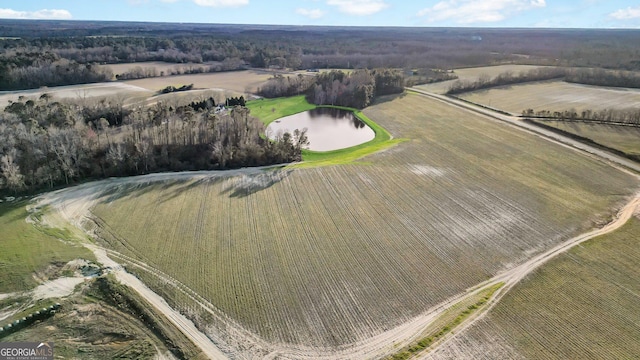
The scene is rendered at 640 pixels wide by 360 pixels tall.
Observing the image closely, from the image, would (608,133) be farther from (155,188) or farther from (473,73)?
(155,188)

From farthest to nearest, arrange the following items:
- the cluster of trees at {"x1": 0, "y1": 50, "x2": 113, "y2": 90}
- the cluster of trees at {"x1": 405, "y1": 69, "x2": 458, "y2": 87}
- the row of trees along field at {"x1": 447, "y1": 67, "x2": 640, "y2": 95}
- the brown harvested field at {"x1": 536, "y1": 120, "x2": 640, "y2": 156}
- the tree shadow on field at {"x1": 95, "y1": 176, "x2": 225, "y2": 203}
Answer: the cluster of trees at {"x1": 405, "y1": 69, "x2": 458, "y2": 87}, the row of trees along field at {"x1": 447, "y1": 67, "x2": 640, "y2": 95}, the cluster of trees at {"x1": 0, "y1": 50, "x2": 113, "y2": 90}, the brown harvested field at {"x1": 536, "y1": 120, "x2": 640, "y2": 156}, the tree shadow on field at {"x1": 95, "y1": 176, "x2": 225, "y2": 203}

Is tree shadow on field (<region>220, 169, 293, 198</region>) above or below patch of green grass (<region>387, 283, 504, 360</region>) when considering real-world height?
above

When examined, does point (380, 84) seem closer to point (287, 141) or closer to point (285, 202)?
point (287, 141)

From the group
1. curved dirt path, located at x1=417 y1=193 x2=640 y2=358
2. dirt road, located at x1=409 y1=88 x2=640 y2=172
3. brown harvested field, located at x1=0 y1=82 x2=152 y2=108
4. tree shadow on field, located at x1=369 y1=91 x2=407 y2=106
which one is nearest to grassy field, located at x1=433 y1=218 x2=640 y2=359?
curved dirt path, located at x1=417 y1=193 x2=640 y2=358

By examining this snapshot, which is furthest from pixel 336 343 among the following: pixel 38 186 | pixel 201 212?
pixel 38 186

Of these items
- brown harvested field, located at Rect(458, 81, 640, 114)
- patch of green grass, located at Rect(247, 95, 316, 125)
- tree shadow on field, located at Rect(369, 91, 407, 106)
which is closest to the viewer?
patch of green grass, located at Rect(247, 95, 316, 125)

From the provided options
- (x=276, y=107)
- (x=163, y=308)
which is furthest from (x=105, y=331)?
(x=276, y=107)

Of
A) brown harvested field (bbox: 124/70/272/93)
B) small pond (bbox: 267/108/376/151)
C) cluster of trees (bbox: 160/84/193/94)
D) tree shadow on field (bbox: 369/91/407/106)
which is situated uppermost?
brown harvested field (bbox: 124/70/272/93)

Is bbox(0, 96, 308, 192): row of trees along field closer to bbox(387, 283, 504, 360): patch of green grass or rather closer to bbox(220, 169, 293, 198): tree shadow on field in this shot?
bbox(220, 169, 293, 198): tree shadow on field
